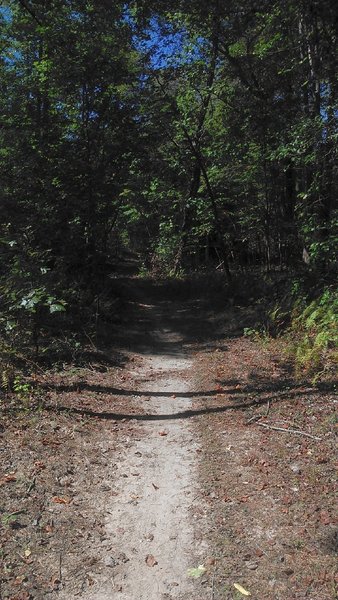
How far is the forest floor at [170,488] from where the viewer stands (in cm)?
399

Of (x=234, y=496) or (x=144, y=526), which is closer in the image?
(x=144, y=526)

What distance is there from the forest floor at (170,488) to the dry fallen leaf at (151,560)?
12 mm

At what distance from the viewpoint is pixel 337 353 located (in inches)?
317

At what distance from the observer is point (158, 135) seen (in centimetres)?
1506

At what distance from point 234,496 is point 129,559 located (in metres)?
1.37

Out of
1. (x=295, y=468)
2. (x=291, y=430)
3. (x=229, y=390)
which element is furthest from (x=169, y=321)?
(x=295, y=468)

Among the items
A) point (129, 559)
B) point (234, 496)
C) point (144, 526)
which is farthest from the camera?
point (234, 496)

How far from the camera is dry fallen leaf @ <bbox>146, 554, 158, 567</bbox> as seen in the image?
4.19 metres

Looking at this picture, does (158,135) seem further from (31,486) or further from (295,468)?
(31,486)

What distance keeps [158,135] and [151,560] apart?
12962mm

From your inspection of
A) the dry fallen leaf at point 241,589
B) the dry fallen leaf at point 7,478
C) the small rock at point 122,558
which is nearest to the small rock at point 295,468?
the dry fallen leaf at point 241,589

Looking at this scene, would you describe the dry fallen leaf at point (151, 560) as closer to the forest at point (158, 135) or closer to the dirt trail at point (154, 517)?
the dirt trail at point (154, 517)

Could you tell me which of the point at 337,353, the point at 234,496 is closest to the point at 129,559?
the point at 234,496

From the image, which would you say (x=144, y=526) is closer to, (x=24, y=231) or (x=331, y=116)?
(x=24, y=231)
